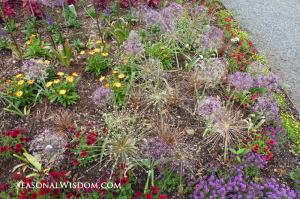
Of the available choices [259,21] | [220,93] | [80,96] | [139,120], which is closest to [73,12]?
[80,96]

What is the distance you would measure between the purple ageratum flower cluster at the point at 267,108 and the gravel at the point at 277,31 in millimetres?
832

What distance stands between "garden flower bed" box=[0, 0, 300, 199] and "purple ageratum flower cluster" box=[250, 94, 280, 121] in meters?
0.02

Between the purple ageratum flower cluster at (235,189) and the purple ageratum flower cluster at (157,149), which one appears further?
the purple ageratum flower cluster at (157,149)

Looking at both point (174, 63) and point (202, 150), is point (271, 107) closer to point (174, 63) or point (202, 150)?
point (202, 150)

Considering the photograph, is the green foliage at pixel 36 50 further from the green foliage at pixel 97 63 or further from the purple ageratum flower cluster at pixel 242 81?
the purple ageratum flower cluster at pixel 242 81

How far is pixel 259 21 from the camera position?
5246mm

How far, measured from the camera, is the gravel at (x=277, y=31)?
4.00 meters

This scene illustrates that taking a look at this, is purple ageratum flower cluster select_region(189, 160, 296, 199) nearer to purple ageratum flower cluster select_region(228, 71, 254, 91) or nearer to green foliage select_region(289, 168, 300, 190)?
green foliage select_region(289, 168, 300, 190)

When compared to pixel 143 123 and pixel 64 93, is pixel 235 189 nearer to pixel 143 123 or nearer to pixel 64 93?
pixel 143 123

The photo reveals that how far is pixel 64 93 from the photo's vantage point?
2.91 metres

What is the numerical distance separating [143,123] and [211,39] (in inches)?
80.3

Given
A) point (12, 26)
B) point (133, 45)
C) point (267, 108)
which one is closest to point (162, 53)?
point (133, 45)

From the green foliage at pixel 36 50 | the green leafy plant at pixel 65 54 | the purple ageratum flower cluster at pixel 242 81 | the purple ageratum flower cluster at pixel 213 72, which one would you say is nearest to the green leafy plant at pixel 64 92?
the green leafy plant at pixel 65 54

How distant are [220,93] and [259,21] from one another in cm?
308
